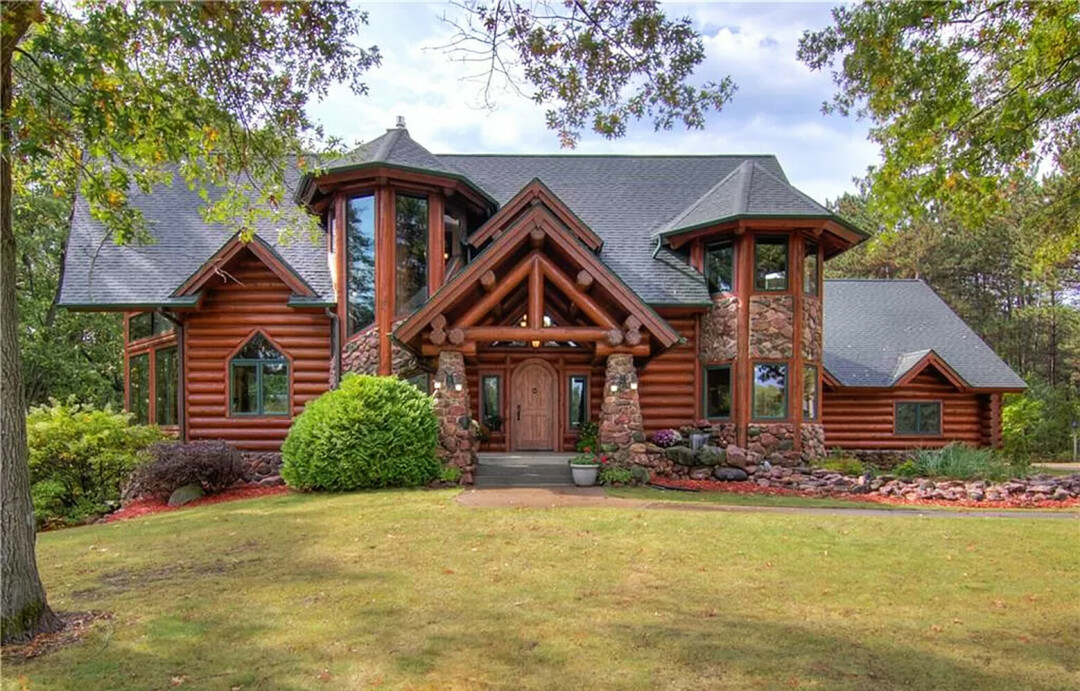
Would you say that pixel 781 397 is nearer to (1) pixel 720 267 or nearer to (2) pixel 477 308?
(1) pixel 720 267

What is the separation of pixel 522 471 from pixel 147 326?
11.8 m

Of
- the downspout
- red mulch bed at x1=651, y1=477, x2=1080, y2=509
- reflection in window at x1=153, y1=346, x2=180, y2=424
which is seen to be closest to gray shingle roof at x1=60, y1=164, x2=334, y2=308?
the downspout

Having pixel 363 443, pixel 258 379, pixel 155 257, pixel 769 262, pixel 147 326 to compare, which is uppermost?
pixel 155 257

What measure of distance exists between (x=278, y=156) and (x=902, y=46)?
7196mm

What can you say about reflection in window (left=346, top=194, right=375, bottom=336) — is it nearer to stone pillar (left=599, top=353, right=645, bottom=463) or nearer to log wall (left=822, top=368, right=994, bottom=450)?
stone pillar (left=599, top=353, right=645, bottom=463)

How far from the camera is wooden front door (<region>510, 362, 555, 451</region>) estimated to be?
1691cm

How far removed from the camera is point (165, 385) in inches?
647

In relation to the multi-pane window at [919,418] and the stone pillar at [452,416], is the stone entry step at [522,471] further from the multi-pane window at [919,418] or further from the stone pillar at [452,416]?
the multi-pane window at [919,418]

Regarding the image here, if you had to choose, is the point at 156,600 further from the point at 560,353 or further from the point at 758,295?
the point at 758,295

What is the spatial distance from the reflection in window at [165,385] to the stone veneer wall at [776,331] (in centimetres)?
1440

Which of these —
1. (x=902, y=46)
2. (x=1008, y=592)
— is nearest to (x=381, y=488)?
(x=1008, y=592)

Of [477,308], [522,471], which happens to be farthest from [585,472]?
[477,308]

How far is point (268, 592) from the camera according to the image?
20.3ft

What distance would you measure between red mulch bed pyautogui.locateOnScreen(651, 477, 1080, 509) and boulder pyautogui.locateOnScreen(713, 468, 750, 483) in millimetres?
172
